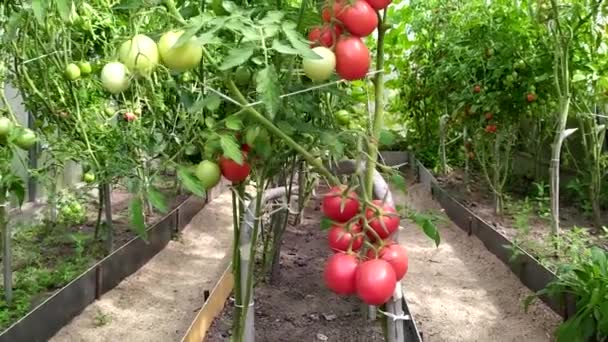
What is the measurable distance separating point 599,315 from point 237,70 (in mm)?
1617

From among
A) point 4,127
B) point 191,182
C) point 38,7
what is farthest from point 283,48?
point 4,127

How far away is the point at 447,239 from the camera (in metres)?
4.34

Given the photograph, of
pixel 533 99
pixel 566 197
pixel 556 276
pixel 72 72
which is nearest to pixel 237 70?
pixel 72 72

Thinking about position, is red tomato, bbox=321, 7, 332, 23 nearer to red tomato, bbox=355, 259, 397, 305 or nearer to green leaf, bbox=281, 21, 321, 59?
green leaf, bbox=281, 21, 321, 59

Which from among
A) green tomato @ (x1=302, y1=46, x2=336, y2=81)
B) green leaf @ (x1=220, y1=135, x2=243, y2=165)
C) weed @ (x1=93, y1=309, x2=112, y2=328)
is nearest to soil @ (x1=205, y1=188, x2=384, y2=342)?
weed @ (x1=93, y1=309, x2=112, y2=328)

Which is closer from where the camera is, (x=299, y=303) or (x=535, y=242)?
(x=299, y=303)

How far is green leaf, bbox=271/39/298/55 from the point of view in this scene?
2.88 ft

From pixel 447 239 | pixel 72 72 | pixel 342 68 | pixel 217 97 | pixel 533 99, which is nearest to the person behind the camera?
pixel 342 68

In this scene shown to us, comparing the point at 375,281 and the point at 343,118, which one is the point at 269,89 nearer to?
the point at 375,281

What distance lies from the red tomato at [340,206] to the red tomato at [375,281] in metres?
0.11

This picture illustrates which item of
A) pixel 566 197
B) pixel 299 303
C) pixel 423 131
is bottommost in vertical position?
pixel 299 303

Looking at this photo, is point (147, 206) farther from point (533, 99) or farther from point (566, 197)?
point (566, 197)

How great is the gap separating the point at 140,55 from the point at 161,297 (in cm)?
255

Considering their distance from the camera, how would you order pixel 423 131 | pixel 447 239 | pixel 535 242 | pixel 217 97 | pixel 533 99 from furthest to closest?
pixel 423 131 → pixel 447 239 → pixel 533 99 → pixel 535 242 → pixel 217 97
